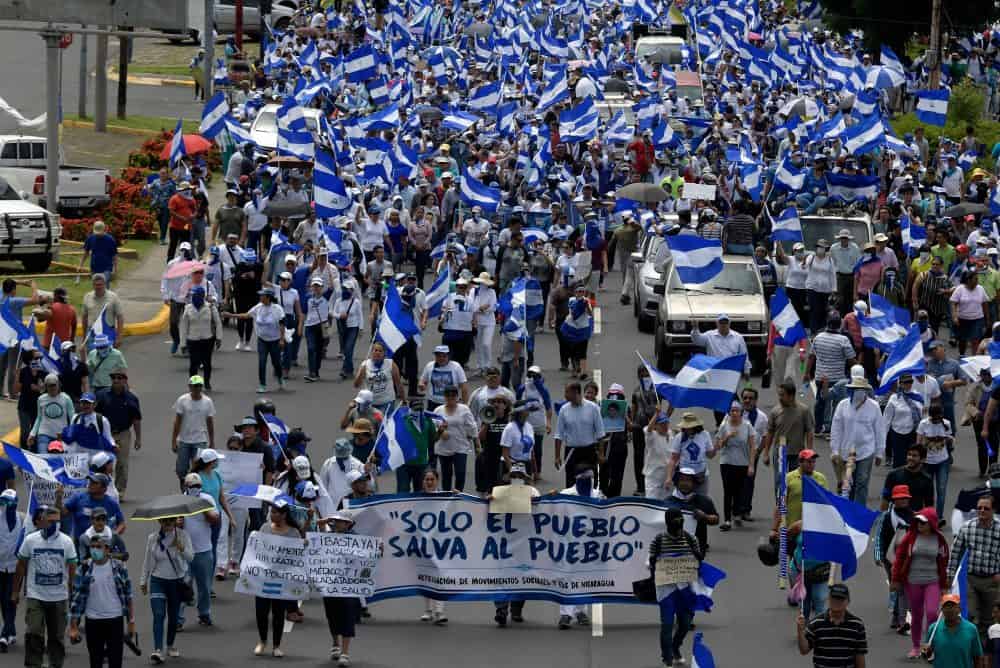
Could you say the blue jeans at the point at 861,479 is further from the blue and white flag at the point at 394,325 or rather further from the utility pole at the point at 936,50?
the utility pole at the point at 936,50

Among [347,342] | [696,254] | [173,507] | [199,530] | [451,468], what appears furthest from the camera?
[347,342]

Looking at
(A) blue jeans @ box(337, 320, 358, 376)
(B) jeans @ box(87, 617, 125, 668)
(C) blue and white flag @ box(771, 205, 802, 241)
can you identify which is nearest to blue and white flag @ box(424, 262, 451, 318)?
(A) blue jeans @ box(337, 320, 358, 376)

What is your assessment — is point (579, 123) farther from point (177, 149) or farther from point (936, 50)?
point (936, 50)

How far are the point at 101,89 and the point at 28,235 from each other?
55.2ft

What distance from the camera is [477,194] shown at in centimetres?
3594

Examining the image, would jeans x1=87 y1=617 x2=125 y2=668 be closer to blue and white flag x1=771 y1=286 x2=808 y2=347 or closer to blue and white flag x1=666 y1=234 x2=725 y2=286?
blue and white flag x1=771 y1=286 x2=808 y2=347

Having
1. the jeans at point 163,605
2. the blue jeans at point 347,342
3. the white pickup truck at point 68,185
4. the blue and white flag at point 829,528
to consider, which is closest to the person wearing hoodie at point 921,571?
the blue and white flag at point 829,528

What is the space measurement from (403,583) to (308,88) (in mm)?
30749

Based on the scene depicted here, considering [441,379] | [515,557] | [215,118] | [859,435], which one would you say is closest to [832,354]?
[859,435]

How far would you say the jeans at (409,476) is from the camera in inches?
866

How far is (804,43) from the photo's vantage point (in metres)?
58.9

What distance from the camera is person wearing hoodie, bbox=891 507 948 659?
60.5 feet

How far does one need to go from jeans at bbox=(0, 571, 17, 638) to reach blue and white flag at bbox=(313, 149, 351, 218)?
49.9ft

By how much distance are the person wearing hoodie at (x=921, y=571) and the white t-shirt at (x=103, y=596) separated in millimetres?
6096
